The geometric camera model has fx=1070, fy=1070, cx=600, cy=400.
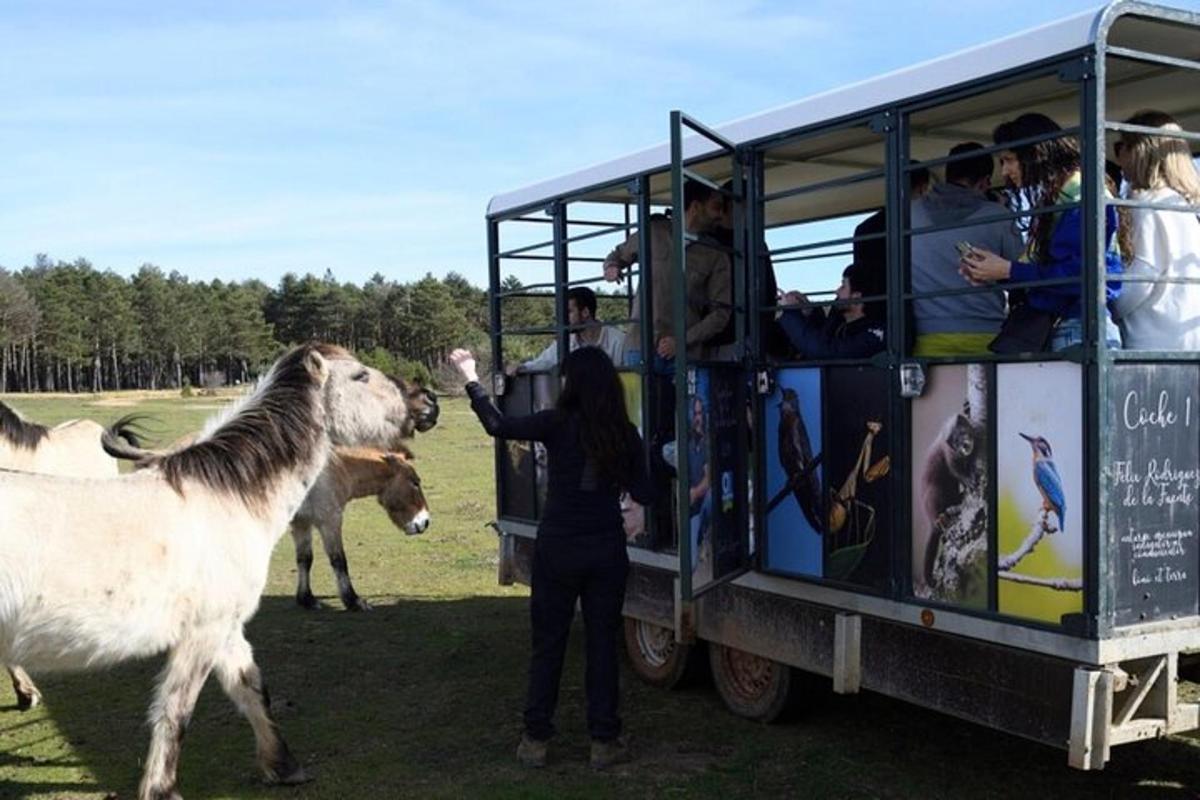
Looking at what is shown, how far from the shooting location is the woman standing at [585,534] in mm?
4980

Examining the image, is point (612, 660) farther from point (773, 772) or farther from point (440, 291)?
point (440, 291)

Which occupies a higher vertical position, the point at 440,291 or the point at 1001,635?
the point at 440,291

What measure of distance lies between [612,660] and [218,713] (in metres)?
2.61

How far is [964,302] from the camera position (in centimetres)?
448

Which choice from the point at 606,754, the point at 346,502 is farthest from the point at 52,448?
the point at 606,754

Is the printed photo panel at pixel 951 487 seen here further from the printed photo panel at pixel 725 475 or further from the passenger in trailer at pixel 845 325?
the printed photo panel at pixel 725 475

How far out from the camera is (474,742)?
18.5ft

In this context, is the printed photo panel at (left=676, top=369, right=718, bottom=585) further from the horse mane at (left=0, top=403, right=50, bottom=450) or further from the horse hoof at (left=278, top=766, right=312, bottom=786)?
the horse mane at (left=0, top=403, right=50, bottom=450)

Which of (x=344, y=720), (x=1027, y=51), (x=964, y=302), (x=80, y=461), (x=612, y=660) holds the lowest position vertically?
(x=344, y=720)

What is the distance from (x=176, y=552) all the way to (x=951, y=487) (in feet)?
10.7

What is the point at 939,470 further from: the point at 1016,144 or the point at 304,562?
the point at 304,562

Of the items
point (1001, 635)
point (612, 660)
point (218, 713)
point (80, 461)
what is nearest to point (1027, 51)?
point (1001, 635)

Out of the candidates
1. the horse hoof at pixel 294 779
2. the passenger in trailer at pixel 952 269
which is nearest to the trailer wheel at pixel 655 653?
the horse hoof at pixel 294 779

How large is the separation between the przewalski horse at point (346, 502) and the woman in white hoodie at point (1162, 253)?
20.5 ft
